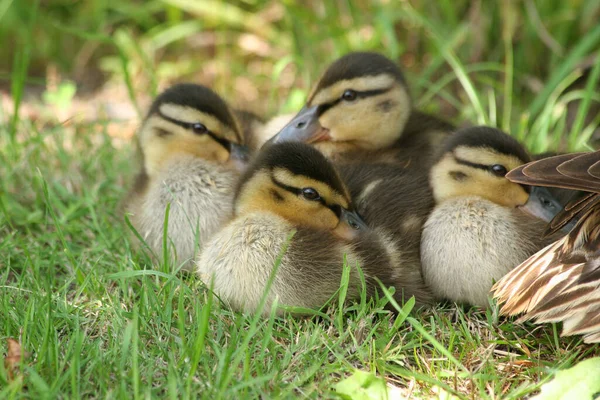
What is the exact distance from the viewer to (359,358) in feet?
8.25

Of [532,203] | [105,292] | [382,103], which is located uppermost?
[382,103]

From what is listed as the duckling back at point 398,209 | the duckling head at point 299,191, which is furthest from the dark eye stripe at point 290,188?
the duckling back at point 398,209

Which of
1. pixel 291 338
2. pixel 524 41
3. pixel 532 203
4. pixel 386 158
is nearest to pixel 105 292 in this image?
pixel 291 338

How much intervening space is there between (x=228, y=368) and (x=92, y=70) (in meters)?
4.87

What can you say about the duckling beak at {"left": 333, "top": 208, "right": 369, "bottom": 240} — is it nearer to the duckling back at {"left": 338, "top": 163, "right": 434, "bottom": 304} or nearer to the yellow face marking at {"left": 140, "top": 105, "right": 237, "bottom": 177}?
the duckling back at {"left": 338, "top": 163, "right": 434, "bottom": 304}

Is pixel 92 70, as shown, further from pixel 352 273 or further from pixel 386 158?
pixel 352 273

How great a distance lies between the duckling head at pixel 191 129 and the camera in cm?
338

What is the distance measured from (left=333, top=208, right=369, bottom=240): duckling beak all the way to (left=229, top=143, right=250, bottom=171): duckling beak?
73 cm

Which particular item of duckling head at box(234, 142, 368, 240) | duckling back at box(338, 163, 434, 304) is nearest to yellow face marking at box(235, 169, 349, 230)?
duckling head at box(234, 142, 368, 240)

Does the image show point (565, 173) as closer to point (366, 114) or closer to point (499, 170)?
point (499, 170)

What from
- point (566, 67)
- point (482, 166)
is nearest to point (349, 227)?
point (482, 166)

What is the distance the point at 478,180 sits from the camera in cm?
300

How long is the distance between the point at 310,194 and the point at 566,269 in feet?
2.88

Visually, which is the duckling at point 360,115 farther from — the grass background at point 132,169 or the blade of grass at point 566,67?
the blade of grass at point 566,67
